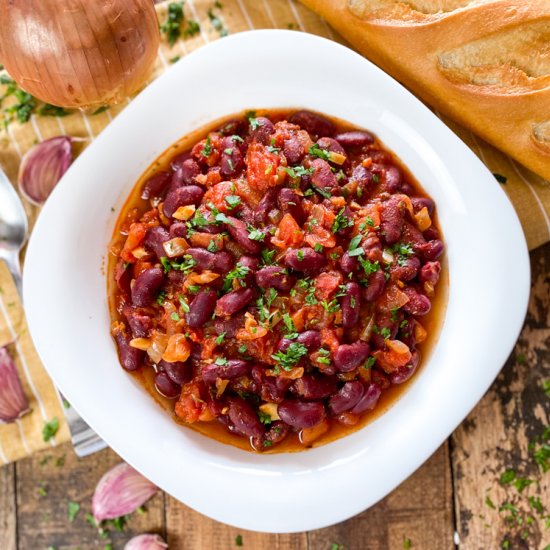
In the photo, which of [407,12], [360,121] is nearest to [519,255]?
[360,121]

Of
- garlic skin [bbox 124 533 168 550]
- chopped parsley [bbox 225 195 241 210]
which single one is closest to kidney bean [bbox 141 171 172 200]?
chopped parsley [bbox 225 195 241 210]

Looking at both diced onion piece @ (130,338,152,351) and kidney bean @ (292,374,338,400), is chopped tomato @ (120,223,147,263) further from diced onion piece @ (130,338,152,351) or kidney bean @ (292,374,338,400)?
kidney bean @ (292,374,338,400)

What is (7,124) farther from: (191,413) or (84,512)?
(84,512)

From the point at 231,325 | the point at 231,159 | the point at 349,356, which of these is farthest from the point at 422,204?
the point at 231,325

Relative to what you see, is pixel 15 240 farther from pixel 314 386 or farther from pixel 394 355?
pixel 394 355

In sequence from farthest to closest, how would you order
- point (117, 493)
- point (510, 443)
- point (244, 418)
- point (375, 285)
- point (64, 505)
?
Result: point (64, 505) < point (117, 493) < point (510, 443) < point (244, 418) < point (375, 285)

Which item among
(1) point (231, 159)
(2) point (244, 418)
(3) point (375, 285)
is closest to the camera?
(3) point (375, 285)
